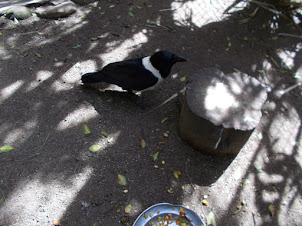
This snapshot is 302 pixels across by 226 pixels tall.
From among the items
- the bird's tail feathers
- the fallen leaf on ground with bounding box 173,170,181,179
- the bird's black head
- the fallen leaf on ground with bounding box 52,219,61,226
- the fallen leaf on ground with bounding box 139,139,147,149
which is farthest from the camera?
the bird's tail feathers

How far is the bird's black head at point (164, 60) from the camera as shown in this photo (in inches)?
113

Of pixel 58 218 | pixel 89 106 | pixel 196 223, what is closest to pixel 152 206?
pixel 196 223

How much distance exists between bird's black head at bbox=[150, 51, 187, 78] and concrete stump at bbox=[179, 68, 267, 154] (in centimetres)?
39

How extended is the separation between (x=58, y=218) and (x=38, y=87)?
5.73 ft

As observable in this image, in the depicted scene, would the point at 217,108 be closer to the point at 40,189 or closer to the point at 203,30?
the point at 40,189

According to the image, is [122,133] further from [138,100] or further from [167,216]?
[167,216]

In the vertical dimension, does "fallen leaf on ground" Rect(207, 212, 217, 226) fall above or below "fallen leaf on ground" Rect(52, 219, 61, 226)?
below

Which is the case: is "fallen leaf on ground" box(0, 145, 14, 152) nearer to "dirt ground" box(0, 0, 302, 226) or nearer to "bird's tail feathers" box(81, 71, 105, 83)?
"dirt ground" box(0, 0, 302, 226)

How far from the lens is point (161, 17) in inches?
181

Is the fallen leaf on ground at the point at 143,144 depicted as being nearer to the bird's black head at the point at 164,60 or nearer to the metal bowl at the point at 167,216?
the metal bowl at the point at 167,216

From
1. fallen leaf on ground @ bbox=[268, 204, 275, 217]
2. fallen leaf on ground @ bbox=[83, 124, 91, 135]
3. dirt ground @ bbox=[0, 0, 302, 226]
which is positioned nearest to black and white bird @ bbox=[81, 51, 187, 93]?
dirt ground @ bbox=[0, 0, 302, 226]

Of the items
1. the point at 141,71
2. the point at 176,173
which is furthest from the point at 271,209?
the point at 141,71

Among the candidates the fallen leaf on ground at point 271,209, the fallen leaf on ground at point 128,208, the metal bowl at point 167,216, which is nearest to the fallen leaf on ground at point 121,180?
the fallen leaf on ground at point 128,208

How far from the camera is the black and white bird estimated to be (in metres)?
2.90
